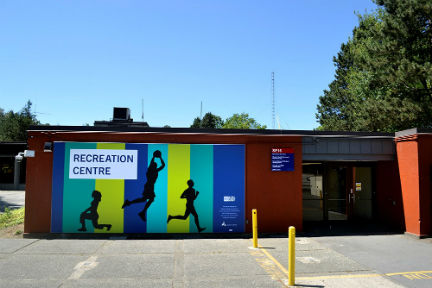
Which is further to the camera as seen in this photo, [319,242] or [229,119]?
[229,119]

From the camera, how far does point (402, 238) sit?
35.0 ft

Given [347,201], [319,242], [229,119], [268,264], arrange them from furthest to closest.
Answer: [229,119] < [347,201] < [319,242] < [268,264]

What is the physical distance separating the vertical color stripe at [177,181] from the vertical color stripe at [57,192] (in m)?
3.46

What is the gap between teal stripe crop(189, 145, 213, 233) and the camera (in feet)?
35.3

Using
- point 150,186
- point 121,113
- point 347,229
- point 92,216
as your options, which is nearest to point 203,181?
point 150,186

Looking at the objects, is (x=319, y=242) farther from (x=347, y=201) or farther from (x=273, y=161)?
(x=347, y=201)

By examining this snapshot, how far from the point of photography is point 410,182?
11.2 meters

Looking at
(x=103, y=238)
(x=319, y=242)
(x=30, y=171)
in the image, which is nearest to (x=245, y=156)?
(x=319, y=242)

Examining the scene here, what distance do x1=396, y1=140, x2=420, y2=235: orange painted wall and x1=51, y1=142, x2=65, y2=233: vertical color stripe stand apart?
11633 mm

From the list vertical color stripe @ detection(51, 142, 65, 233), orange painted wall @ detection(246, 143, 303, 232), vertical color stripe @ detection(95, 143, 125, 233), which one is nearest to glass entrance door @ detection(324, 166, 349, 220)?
orange painted wall @ detection(246, 143, 303, 232)

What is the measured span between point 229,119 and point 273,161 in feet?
174

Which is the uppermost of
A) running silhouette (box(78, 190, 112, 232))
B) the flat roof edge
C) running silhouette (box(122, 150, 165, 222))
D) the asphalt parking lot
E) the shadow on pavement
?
the flat roof edge

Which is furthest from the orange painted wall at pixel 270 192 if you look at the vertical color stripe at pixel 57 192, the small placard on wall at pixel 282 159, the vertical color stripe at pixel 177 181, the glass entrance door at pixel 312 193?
the vertical color stripe at pixel 57 192

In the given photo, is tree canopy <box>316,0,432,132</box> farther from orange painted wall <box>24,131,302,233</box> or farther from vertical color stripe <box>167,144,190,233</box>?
Answer: vertical color stripe <box>167,144,190,233</box>
